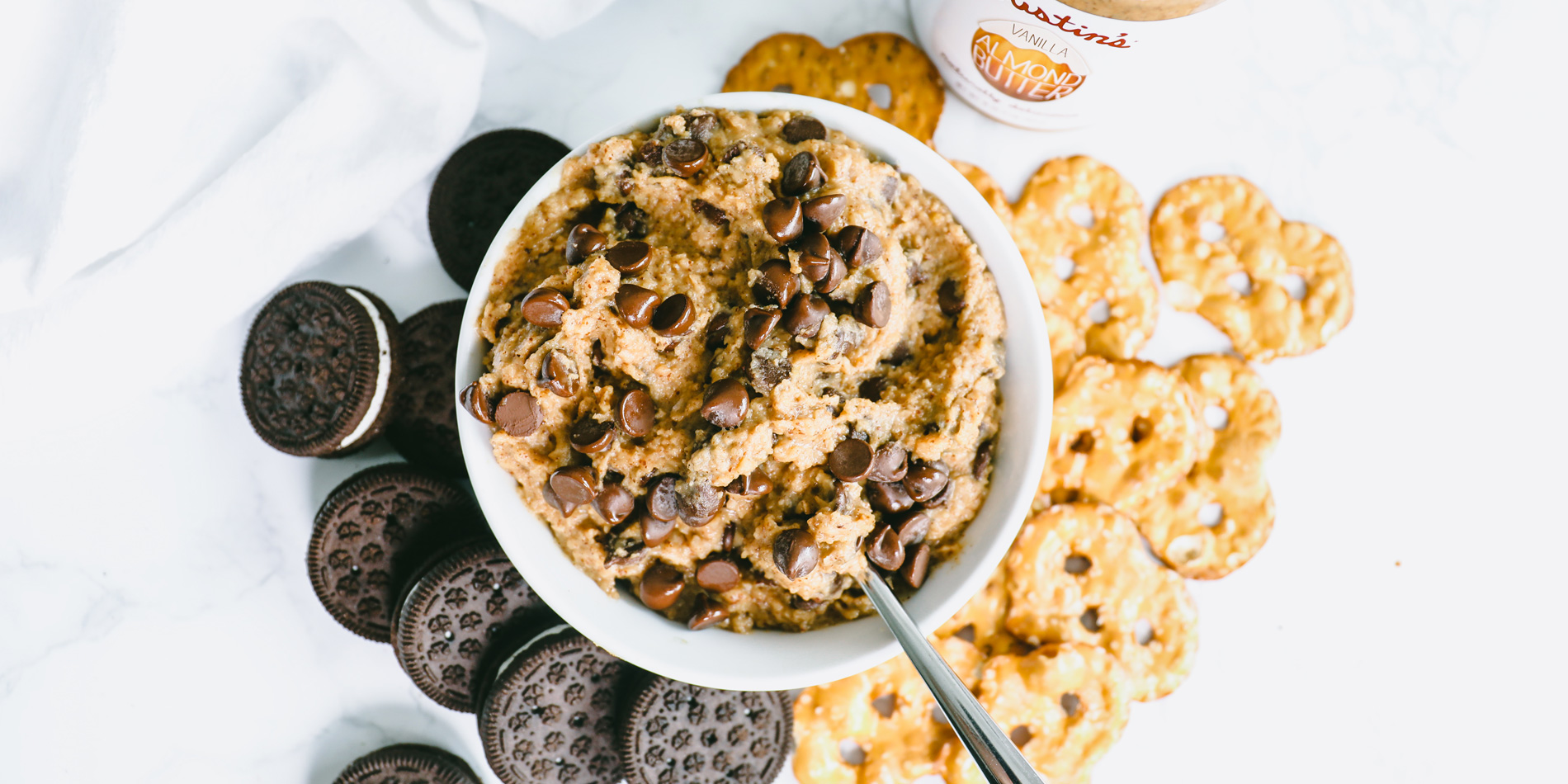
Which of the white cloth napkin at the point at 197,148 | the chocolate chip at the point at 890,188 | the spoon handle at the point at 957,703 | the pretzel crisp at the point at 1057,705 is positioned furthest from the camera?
the pretzel crisp at the point at 1057,705

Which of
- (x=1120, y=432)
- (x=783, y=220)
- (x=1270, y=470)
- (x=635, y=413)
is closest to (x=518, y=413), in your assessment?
(x=635, y=413)

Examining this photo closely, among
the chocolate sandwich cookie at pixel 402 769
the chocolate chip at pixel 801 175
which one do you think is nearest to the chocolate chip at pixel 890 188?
the chocolate chip at pixel 801 175

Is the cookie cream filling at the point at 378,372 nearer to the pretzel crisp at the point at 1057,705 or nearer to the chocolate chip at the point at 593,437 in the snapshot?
the chocolate chip at the point at 593,437

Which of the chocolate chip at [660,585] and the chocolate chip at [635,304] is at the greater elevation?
the chocolate chip at [635,304]

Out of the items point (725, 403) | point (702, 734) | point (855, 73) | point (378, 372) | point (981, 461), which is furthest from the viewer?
point (855, 73)

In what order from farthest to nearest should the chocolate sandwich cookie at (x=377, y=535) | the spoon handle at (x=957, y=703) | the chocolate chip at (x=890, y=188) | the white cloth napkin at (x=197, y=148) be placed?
1. the chocolate sandwich cookie at (x=377, y=535)
2. the white cloth napkin at (x=197, y=148)
3. the chocolate chip at (x=890, y=188)
4. the spoon handle at (x=957, y=703)

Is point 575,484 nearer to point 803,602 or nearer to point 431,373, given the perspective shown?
point 803,602

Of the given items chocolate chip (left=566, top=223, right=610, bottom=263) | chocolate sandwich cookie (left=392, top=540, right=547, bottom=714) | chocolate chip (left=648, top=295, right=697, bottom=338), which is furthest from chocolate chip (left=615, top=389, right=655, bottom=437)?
chocolate sandwich cookie (left=392, top=540, right=547, bottom=714)
